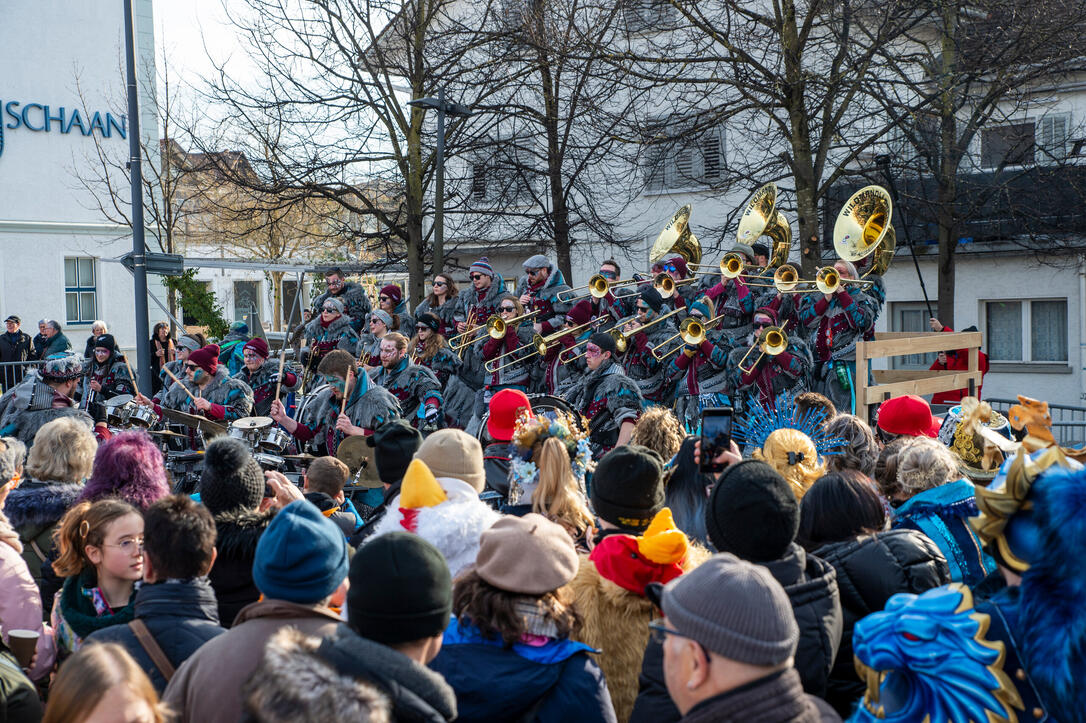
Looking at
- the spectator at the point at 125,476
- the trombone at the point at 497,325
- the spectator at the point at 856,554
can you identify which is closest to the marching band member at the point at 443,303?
the trombone at the point at 497,325

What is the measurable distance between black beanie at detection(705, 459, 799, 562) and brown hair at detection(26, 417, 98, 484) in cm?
328

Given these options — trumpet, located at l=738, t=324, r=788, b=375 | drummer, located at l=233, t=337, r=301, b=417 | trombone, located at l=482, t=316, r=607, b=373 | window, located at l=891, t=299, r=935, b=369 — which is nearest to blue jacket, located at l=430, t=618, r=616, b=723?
trumpet, located at l=738, t=324, r=788, b=375

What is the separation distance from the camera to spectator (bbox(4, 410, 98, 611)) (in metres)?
4.46

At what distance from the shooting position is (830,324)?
9.98 metres

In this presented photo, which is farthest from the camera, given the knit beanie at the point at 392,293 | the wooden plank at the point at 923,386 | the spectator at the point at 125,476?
the knit beanie at the point at 392,293

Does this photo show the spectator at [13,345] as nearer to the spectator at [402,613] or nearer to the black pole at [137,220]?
the black pole at [137,220]

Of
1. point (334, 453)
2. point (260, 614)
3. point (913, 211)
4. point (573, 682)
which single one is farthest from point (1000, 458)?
point (913, 211)

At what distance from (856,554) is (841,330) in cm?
695

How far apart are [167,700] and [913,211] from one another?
13920 millimetres

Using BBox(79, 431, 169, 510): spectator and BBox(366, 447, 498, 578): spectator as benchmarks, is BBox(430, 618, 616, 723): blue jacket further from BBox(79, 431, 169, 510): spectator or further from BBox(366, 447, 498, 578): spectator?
BBox(79, 431, 169, 510): spectator

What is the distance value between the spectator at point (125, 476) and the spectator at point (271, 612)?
5.93 feet

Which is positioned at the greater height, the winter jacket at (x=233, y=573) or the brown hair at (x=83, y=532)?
the brown hair at (x=83, y=532)

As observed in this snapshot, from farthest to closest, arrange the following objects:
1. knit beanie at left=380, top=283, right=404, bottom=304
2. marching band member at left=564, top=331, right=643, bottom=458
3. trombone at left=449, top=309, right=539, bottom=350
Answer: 1. knit beanie at left=380, top=283, right=404, bottom=304
2. trombone at left=449, top=309, right=539, bottom=350
3. marching band member at left=564, top=331, right=643, bottom=458

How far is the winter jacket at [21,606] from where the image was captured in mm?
3488
